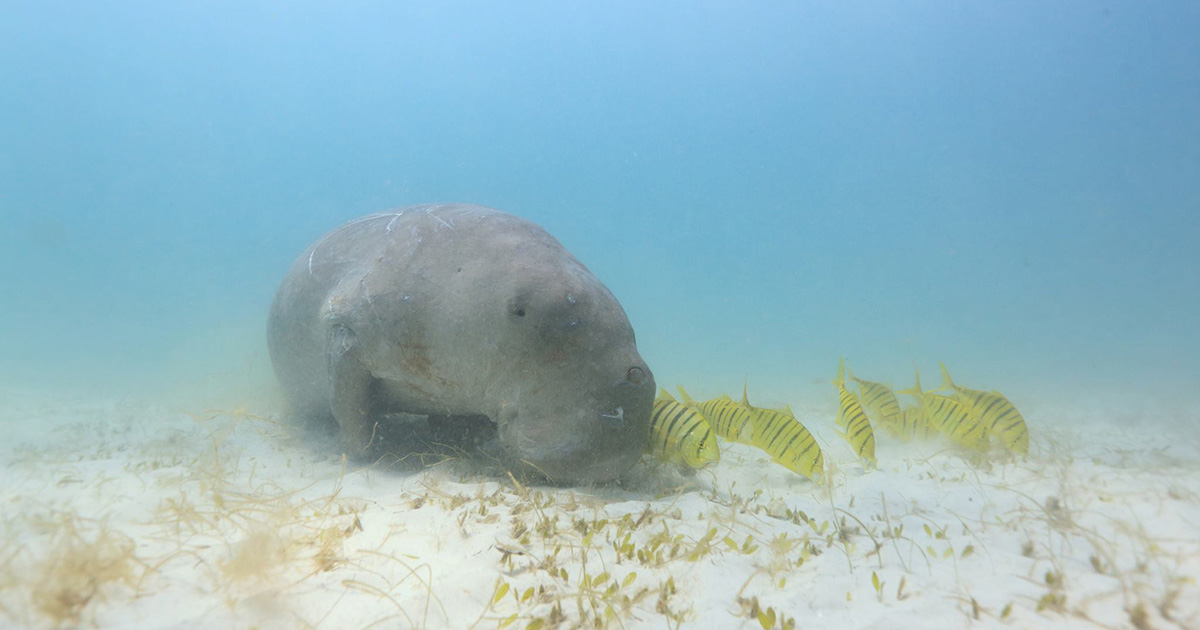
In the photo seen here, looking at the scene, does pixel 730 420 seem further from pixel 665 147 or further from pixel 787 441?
pixel 665 147

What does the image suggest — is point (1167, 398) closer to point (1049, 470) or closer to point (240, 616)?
point (1049, 470)

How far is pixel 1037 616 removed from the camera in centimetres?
164

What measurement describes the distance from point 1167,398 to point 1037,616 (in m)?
12.3

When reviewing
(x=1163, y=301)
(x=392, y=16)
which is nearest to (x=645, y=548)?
(x=1163, y=301)

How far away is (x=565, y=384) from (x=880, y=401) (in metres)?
3.93

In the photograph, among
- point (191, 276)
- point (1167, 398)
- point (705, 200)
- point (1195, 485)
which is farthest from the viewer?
point (705, 200)

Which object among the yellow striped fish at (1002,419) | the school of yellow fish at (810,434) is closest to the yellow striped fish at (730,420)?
the school of yellow fish at (810,434)

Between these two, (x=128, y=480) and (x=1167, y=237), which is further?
(x=1167, y=237)

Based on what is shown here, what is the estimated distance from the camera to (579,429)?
10.4 ft

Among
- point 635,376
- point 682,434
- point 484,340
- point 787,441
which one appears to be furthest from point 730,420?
point 484,340

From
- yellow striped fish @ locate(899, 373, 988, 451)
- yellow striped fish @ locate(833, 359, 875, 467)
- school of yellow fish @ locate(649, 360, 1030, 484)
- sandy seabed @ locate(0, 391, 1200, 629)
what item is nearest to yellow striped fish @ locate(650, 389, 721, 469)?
school of yellow fish @ locate(649, 360, 1030, 484)

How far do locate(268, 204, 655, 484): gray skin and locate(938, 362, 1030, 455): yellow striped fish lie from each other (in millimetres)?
3440

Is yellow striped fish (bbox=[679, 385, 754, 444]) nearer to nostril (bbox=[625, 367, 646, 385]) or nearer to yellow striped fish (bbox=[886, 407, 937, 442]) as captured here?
nostril (bbox=[625, 367, 646, 385])

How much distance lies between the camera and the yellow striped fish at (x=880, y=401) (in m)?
5.30
